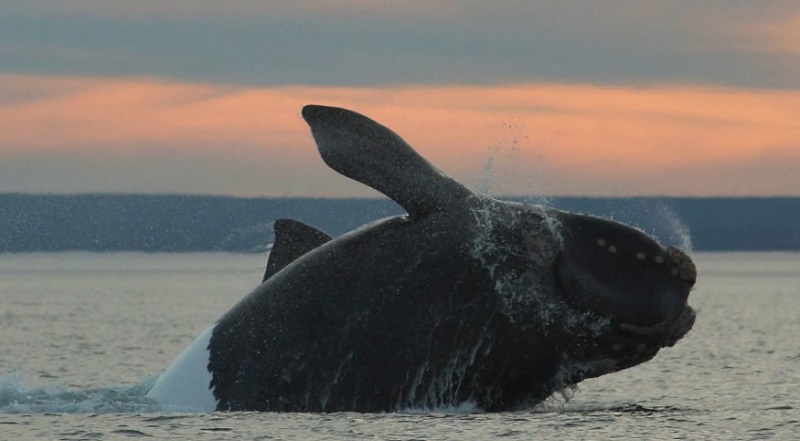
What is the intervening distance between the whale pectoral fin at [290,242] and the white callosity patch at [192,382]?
1.17 metres

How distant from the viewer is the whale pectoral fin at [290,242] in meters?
18.1

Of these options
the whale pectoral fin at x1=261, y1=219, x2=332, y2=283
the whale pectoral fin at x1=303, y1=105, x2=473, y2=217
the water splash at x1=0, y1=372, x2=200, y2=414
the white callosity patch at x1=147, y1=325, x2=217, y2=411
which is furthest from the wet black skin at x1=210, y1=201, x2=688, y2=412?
the water splash at x1=0, y1=372, x2=200, y2=414

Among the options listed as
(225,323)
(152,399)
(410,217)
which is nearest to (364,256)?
(410,217)

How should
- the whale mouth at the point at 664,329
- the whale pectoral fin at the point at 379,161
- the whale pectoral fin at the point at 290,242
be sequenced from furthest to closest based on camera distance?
the whale pectoral fin at the point at 290,242
the whale pectoral fin at the point at 379,161
the whale mouth at the point at 664,329

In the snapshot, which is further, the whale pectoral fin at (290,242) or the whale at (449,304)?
the whale pectoral fin at (290,242)

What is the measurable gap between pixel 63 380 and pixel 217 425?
1106cm

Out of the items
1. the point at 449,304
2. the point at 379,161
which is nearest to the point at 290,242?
the point at 379,161

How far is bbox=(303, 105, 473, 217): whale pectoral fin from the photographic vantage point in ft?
53.3

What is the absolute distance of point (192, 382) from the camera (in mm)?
17297

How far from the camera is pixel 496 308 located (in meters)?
16.1

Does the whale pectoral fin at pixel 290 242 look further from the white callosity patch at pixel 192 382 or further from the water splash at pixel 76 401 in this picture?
the water splash at pixel 76 401

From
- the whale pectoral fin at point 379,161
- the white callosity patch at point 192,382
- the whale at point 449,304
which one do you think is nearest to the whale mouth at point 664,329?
the whale at point 449,304

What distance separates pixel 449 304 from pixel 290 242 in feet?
8.82

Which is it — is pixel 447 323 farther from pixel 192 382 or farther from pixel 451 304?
pixel 192 382
